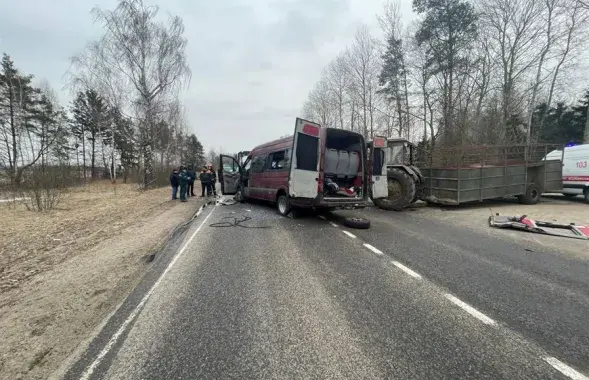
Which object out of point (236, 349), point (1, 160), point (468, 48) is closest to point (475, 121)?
point (468, 48)

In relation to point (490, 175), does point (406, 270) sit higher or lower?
lower

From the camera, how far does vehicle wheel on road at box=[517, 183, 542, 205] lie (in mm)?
11688

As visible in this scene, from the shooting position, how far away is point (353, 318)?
3.07 metres

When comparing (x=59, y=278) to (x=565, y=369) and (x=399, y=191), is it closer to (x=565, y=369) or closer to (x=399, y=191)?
(x=565, y=369)

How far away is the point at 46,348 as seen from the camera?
2.71 metres

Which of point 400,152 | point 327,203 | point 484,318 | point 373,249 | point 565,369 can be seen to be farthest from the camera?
point 400,152

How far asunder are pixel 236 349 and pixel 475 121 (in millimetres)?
26985

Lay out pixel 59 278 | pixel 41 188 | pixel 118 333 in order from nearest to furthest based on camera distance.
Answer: pixel 118 333, pixel 59 278, pixel 41 188

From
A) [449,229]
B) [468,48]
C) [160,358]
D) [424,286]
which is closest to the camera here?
[160,358]

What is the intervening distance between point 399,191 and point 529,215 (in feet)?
13.2

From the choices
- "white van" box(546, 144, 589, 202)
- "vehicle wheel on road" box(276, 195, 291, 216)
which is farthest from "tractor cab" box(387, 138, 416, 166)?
"white van" box(546, 144, 589, 202)

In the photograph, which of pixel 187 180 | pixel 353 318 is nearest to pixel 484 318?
pixel 353 318

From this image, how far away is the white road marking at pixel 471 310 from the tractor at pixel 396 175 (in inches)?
231

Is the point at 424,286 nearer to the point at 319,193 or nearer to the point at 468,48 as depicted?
the point at 319,193
